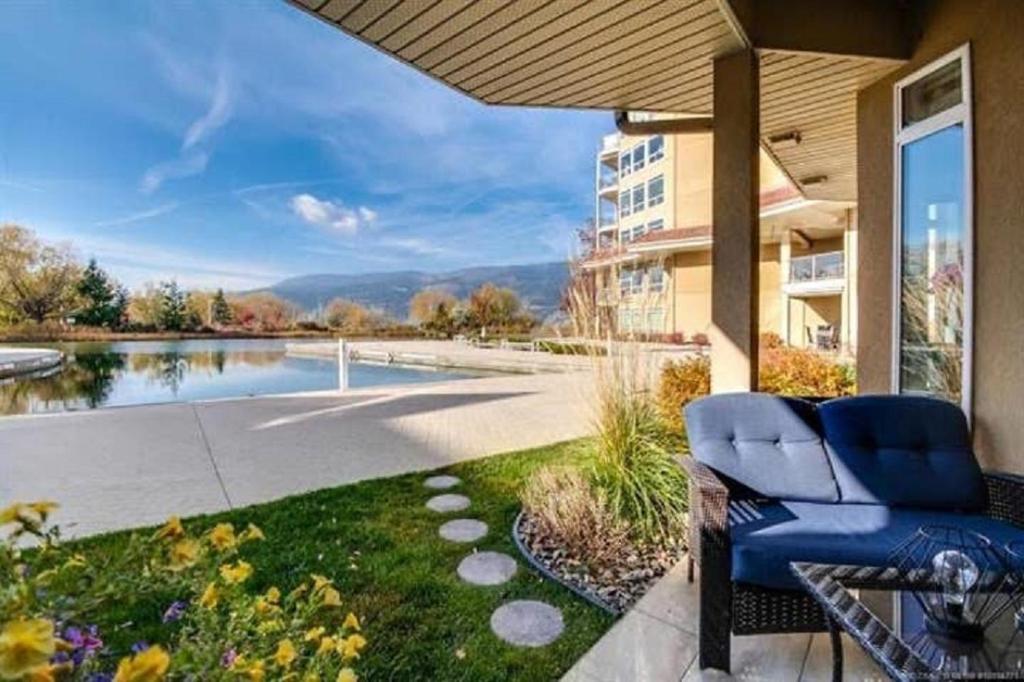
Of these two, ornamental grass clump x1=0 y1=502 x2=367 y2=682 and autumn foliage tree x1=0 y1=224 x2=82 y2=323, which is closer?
ornamental grass clump x1=0 y1=502 x2=367 y2=682

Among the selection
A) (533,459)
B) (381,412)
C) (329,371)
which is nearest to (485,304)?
(329,371)

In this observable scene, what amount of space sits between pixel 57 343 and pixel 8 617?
2430 cm

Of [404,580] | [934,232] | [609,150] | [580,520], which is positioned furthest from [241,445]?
[609,150]

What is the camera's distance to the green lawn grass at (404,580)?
6.61 feet

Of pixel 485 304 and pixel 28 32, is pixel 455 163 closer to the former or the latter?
pixel 485 304

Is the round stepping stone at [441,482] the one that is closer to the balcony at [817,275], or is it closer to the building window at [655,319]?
the building window at [655,319]

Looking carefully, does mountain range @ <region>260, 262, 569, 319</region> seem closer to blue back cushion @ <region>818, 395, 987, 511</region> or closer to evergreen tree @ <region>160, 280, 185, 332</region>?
evergreen tree @ <region>160, 280, 185, 332</region>

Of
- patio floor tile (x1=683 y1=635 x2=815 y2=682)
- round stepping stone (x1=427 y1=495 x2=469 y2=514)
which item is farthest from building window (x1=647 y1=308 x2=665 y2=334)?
patio floor tile (x1=683 y1=635 x2=815 y2=682)

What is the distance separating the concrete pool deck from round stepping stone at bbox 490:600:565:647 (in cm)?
1627

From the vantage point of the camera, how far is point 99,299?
22.8 meters

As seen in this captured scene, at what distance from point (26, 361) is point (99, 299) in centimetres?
965

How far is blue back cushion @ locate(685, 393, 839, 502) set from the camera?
8.32 ft

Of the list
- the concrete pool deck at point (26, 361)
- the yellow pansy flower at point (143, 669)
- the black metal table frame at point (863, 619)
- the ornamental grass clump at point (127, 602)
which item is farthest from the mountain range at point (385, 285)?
the yellow pansy flower at point (143, 669)

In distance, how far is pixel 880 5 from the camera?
11.2ft
